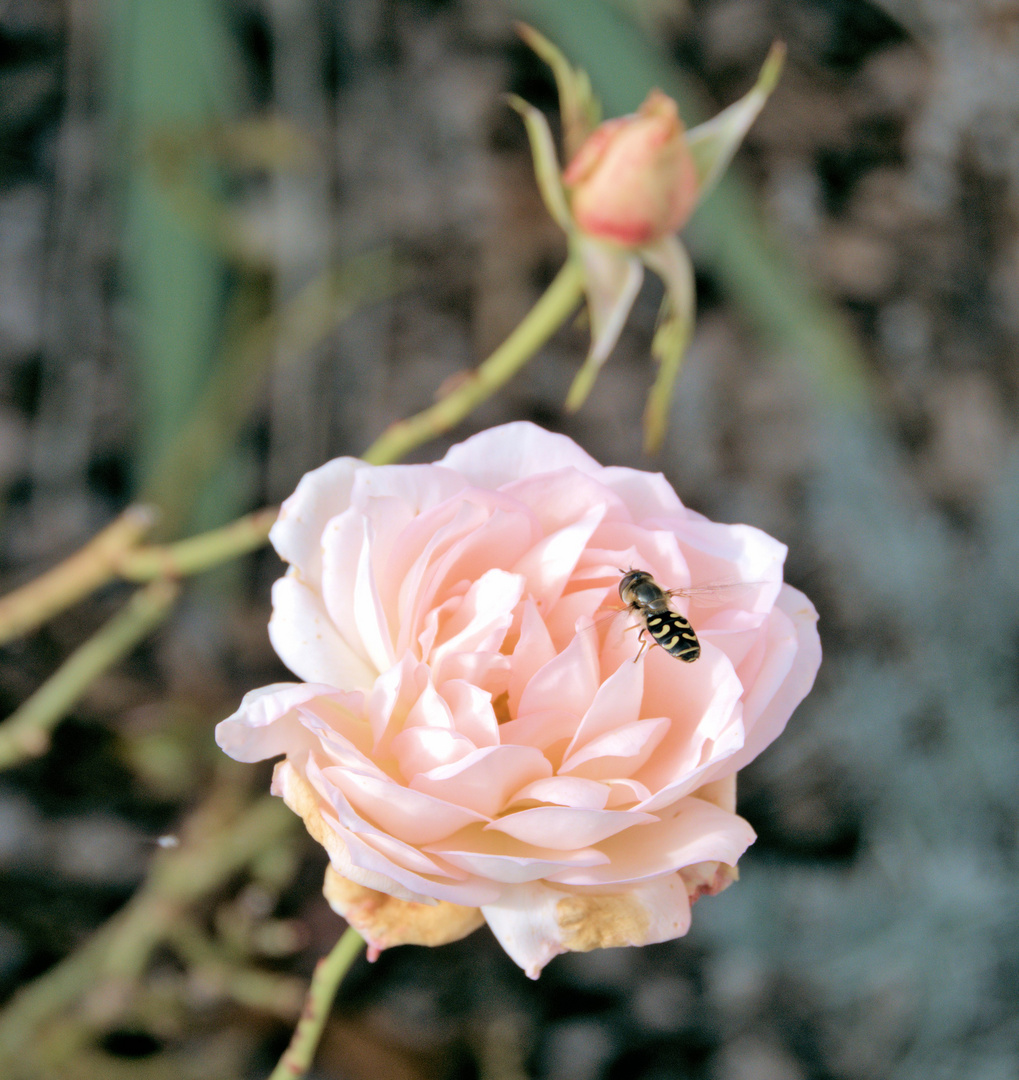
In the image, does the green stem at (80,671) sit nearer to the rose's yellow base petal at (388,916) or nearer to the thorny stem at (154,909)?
the rose's yellow base petal at (388,916)

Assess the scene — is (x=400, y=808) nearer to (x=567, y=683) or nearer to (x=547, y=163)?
(x=567, y=683)

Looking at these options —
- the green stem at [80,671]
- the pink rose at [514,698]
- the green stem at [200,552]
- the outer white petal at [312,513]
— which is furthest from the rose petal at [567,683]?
the green stem at [80,671]

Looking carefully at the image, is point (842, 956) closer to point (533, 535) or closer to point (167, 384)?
point (533, 535)

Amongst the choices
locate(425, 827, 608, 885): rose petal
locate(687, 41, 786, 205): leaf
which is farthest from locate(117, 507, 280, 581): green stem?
locate(687, 41, 786, 205): leaf

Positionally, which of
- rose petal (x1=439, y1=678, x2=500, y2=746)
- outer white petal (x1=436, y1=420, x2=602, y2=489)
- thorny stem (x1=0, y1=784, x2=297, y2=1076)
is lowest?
thorny stem (x1=0, y1=784, x2=297, y2=1076)

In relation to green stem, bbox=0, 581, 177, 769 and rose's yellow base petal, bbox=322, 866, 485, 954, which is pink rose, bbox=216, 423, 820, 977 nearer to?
rose's yellow base petal, bbox=322, 866, 485, 954

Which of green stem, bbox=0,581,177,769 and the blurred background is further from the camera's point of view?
the blurred background

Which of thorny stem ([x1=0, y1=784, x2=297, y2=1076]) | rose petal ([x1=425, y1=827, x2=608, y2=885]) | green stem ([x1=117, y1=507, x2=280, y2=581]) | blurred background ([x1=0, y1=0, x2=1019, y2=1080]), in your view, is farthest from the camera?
blurred background ([x1=0, y1=0, x2=1019, y2=1080])
